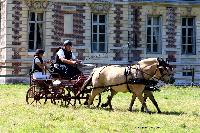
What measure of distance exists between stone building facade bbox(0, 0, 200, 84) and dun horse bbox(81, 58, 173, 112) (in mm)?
11226

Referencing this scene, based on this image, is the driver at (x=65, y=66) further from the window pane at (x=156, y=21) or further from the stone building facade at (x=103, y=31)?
the window pane at (x=156, y=21)

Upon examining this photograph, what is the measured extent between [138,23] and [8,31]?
21.1 feet

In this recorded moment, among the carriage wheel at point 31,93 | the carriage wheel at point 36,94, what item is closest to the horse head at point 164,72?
the carriage wheel at point 36,94

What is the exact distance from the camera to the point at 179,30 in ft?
90.3

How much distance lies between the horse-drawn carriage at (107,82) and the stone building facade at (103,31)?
10.4m

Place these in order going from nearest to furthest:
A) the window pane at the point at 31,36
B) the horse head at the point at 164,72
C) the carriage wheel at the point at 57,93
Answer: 1. the horse head at the point at 164,72
2. the carriage wheel at the point at 57,93
3. the window pane at the point at 31,36

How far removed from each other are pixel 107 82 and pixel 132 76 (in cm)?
67

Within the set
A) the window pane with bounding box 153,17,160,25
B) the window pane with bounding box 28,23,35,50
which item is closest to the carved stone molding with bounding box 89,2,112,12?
the window pane with bounding box 153,17,160,25

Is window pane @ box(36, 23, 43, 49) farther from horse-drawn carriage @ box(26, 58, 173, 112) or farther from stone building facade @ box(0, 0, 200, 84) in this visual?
horse-drawn carriage @ box(26, 58, 173, 112)

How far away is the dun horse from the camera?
40.7 ft

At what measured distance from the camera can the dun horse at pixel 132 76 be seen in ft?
40.7

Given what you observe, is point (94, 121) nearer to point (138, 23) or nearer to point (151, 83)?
point (151, 83)

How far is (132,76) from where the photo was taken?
1258cm

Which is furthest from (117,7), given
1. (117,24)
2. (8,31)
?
(8,31)
